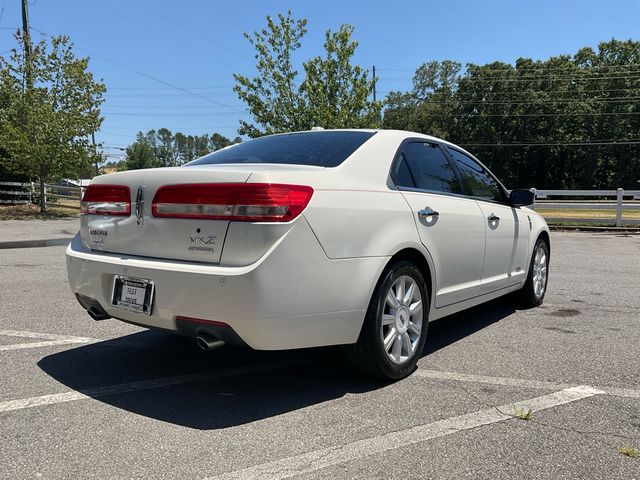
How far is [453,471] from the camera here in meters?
2.44

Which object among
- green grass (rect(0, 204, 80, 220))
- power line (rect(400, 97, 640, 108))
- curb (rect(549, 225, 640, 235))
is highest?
power line (rect(400, 97, 640, 108))

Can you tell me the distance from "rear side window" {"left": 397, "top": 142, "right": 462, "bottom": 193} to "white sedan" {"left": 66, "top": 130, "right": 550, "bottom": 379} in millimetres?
16

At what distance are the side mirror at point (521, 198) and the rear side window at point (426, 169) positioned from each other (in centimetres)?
113

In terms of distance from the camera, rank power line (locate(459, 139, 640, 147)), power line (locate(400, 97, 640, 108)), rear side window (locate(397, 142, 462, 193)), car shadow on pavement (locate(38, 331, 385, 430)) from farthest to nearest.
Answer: power line (locate(400, 97, 640, 108))
power line (locate(459, 139, 640, 147))
rear side window (locate(397, 142, 462, 193))
car shadow on pavement (locate(38, 331, 385, 430))

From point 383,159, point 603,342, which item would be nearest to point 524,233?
point 603,342

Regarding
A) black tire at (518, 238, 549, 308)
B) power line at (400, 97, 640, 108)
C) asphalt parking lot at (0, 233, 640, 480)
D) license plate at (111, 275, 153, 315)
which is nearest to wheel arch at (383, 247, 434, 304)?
asphalt parking lot at (0, 233, 640, 480)

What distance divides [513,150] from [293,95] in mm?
46900

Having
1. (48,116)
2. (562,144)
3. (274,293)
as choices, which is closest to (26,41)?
(48,116)

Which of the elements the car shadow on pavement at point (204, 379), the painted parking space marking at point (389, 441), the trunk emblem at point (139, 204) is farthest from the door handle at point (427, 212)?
the trunk emblem at point (139, 204)

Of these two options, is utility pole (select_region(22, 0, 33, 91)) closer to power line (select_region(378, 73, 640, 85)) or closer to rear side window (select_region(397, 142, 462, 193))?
rear side window (select_region(397, 142, 462, 193))

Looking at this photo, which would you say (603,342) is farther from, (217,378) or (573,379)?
(217,378)

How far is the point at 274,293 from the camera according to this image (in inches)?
112

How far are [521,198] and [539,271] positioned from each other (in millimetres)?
1112

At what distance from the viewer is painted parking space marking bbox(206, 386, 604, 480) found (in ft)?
7.93
